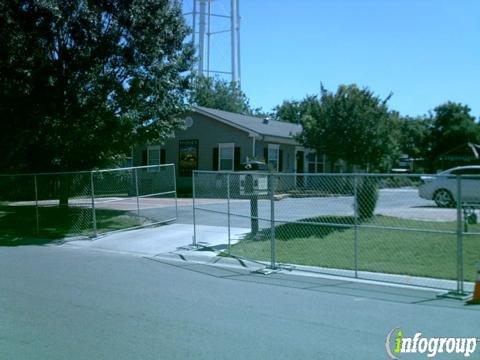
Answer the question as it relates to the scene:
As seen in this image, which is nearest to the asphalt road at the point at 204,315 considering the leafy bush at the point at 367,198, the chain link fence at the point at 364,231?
the chain link fence at the point at 364,231

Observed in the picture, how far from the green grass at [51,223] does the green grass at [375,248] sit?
5.46 m

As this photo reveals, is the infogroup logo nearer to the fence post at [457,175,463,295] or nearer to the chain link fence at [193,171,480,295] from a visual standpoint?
the fence post at [457,175,463,295]

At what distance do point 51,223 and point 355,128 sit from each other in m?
10.4

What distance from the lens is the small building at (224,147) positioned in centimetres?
2852

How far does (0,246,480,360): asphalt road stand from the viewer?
18.7 feet

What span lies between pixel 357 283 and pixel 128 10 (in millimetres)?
10942

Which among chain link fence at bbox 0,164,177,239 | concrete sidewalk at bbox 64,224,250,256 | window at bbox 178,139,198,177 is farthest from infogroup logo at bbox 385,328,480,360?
window at bbox 178,139,198,177

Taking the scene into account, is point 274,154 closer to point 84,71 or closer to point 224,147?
point 224,147

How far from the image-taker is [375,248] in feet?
38.6

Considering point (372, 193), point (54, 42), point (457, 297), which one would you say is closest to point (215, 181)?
point (372, 193)

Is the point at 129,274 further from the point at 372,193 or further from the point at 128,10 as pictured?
the point at 128,10

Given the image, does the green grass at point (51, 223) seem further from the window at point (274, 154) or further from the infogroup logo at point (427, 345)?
the window at point (274, 154)

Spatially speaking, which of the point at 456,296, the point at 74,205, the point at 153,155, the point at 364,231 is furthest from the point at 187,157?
the point at 456,296

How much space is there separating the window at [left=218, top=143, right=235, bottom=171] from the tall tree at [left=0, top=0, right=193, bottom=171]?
1064 centimetres
